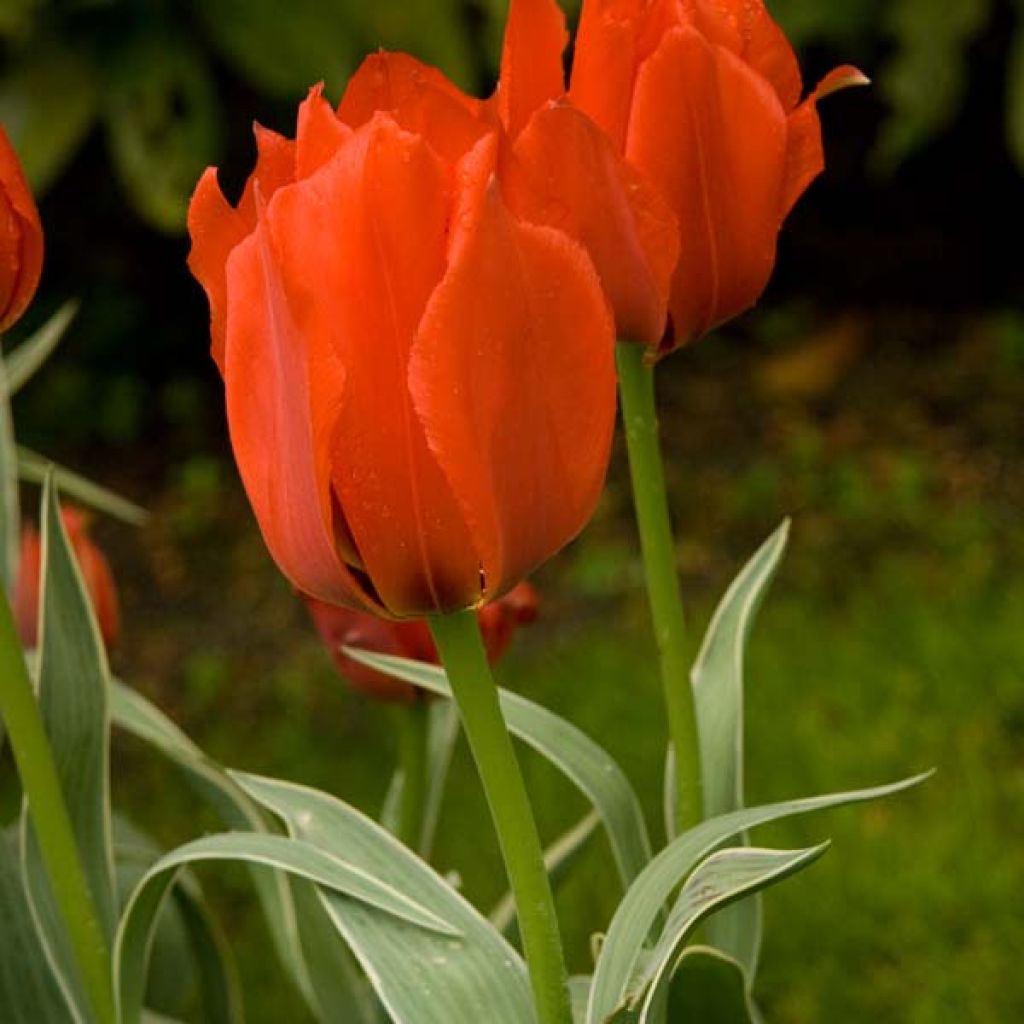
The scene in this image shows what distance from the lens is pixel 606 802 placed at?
0.86 meters

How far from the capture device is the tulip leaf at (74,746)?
3.01 ft

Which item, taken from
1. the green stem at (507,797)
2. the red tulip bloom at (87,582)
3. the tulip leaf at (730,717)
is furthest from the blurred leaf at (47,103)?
the green stem at (507,797)

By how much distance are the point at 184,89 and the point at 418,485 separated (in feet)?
8.46

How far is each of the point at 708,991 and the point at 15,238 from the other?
337 millimetres

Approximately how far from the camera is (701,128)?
2.44 feet

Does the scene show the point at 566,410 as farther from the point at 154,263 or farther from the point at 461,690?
the point at 154,263

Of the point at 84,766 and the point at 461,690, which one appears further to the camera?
the point at 84,766

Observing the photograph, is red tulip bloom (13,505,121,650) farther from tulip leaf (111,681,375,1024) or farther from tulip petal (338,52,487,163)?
tulip petal (338,52,487,163)

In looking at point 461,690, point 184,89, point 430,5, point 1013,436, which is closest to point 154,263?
point 184,89

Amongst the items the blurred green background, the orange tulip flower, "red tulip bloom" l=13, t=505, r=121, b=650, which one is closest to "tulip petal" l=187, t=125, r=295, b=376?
the orange tulip flower

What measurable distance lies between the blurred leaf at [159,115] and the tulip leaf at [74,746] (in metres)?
2.14

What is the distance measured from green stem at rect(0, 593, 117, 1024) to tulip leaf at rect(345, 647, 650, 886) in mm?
A: 135

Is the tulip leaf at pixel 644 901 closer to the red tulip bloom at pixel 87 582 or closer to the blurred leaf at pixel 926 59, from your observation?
the red tulip bloom at pixel 87 582

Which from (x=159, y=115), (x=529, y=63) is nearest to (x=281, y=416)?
(x=529, y=63)
